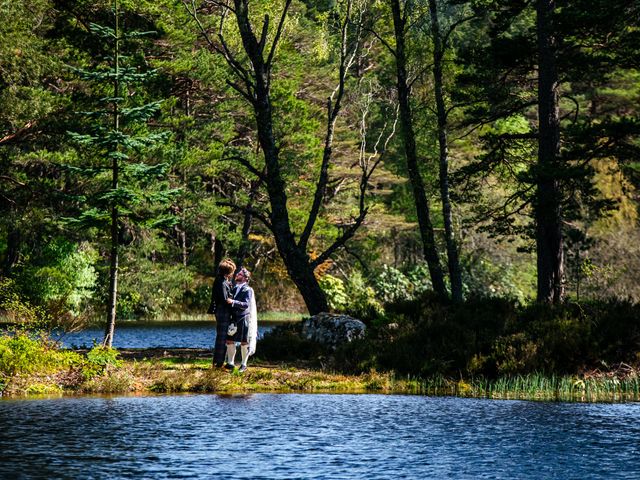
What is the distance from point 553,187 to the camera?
2497 cm

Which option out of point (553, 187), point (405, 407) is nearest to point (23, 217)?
point (553, 187)

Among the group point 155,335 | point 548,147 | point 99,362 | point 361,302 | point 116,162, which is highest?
point 548,147

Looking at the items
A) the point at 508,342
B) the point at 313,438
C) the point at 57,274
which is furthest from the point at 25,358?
the point at 57,274

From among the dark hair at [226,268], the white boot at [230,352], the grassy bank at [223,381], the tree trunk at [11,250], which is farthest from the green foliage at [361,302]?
the tree trunk at [11,250]

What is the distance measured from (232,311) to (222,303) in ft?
1.02

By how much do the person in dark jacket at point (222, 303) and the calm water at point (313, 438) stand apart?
87.2 inches

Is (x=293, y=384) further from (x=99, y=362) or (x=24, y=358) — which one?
(x=24, y=358)

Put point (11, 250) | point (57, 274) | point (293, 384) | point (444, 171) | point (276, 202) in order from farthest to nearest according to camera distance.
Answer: point (11, 250) < point (57, 274) < point (444, 171) < point (276, 202) < point (293, 384)

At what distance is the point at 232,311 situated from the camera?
20453 mm

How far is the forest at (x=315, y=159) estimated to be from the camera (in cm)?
A: 2355

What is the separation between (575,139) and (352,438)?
460 inches

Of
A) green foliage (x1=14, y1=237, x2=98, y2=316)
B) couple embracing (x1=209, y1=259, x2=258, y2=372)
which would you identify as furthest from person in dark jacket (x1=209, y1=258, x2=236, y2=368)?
green foliage (x1=14, y1=237, x2=98, y2=316)

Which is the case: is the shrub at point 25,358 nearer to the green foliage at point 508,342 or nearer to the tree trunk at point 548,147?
the green foliage at point 508,342

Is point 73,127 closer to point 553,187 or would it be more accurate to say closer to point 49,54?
point 49,54
